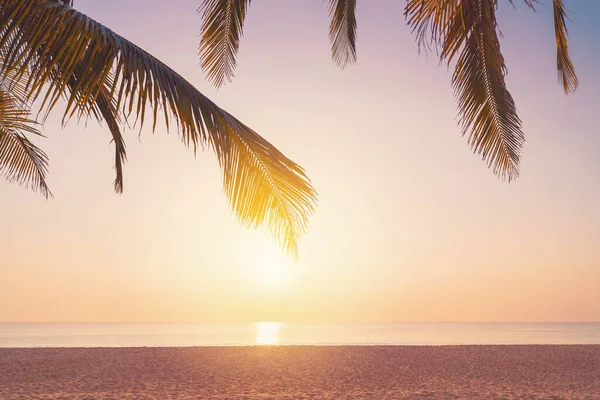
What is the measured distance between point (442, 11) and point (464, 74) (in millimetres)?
883

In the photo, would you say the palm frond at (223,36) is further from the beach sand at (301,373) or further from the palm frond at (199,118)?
the beach sand at (301,373)

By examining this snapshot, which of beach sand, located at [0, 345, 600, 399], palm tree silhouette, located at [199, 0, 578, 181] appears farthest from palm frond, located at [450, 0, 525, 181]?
beach sand, located at [0, 345, 600, 399]

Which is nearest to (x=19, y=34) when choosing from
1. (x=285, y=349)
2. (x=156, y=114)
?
(x=156, y=114)

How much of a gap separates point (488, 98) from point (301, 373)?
381 inches

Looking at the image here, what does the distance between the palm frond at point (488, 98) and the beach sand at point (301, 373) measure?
6.15m

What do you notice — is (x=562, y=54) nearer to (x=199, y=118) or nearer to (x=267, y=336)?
(x=199, y=118)

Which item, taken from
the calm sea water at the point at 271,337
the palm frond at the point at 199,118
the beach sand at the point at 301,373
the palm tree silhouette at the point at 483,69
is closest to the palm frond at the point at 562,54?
the palm tree silhouette at the point at 483,69

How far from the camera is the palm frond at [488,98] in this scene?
5.57 m

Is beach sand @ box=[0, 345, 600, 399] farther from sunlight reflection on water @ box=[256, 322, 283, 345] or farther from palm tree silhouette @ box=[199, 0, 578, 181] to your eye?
sunlight reflection on water @ box=[256, 322, 283, 345]

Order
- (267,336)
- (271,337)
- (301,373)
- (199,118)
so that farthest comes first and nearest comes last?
1. (267,336)
2. (271,337)
3. (301,373)
4. (199,118)

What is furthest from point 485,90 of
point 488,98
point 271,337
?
point 271,337

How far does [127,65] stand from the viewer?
4.15m

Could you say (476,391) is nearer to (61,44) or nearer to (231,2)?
(231,2)

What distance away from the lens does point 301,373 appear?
13648mm
